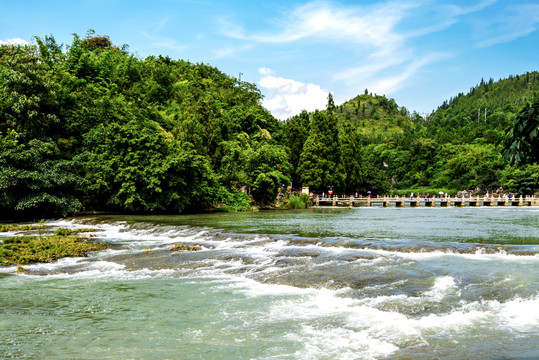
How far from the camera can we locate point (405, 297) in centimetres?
864

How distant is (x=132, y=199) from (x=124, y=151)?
4028 millimetres

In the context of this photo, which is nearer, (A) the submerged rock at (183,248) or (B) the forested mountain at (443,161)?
(A) the submerged rock at (183,248)

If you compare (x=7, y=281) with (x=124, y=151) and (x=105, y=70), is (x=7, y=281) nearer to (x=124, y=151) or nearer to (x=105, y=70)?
(x=124, y=151)

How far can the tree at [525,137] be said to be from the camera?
3.68 meters

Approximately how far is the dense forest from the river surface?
3576mm

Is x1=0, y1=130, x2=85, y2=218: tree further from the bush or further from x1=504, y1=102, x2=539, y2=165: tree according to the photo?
x1=504, y1=102, x2=539, y2=165: tree

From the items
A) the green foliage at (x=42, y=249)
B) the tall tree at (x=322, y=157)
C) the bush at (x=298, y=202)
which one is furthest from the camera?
the tall tree at (x=322, y=157)

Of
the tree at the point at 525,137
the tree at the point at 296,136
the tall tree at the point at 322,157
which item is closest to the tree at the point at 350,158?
the tall tree at the point at 322,157

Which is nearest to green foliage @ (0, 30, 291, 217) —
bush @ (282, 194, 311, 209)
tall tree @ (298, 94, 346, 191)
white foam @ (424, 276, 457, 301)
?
bush @ (282, 194, 311, 209)

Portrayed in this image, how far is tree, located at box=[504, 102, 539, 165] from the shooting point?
3.68 meters

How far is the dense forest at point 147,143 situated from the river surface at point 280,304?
11.7 feet

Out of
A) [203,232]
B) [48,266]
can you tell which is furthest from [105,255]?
[203,232]

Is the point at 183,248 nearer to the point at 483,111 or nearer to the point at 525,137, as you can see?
the point at 525,137

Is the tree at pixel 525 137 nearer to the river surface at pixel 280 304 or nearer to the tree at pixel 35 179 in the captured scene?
the river surface at pixel 280 304
